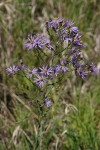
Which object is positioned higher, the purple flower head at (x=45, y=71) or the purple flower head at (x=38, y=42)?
the purple flower head at (x=38, y=42)

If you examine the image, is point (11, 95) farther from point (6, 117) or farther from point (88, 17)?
point (88, 17)

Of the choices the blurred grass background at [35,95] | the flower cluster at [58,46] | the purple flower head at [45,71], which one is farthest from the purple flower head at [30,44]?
the blurred grass background at [35,95]

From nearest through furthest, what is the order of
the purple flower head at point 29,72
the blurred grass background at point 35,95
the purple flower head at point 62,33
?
1. the purple flower head at point 62,33
2. the purple flower head at point 29,72
3. the blurred grass background at point 35,95

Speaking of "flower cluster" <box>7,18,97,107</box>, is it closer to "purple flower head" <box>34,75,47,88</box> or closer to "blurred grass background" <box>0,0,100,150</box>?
"purple flower head" <box>34,75,47,88</box>

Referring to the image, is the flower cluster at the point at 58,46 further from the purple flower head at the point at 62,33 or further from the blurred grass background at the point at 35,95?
the blurred grass background at the point at 35,95

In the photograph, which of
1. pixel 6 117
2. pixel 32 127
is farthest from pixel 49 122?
pixel 6 117

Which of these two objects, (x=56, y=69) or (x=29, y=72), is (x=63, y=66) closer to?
(x=56, y=69)

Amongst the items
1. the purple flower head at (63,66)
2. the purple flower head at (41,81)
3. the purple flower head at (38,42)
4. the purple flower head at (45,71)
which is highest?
the purple flower head at (38,42)

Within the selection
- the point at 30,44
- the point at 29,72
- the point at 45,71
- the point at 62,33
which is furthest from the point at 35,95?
the point at 62,33
